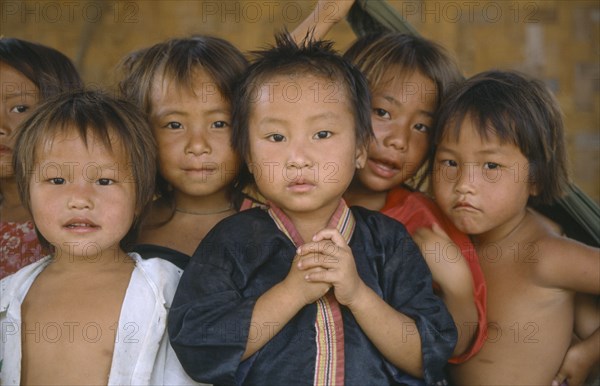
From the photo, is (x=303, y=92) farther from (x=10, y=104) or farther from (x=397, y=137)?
(x=10, y=104)

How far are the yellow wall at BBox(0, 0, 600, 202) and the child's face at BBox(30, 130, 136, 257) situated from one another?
2.82 m

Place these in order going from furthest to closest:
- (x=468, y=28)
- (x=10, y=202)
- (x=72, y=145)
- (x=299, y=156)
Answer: (x=468, y=28) → (x=10, y=202) → (x=72, y=145) → (x=299, y=156)

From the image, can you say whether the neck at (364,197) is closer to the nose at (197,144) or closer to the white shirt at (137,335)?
the nose at (197,144)

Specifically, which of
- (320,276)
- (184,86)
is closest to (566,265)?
(320,276)

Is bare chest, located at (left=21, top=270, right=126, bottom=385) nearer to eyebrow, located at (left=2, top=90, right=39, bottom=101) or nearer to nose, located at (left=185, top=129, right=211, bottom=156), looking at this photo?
nose, located at (left=185, top=129, right=211, bottom=156)

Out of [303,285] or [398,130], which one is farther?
[398,130]

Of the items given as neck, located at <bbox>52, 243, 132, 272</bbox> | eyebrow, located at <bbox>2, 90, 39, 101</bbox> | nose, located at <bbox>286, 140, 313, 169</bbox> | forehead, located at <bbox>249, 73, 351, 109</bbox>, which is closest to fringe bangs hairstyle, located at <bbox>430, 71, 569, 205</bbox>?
forehead, located at <bbox>249, 73, 351, 109</bbox>

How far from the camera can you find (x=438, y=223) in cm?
215

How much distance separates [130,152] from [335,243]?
611 millimetres

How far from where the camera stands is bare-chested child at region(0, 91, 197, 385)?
1.87 metres

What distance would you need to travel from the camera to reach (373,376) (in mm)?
1786

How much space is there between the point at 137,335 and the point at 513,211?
1046 millimetres

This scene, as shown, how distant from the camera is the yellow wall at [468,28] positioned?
4.66m

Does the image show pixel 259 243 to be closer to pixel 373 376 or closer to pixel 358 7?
pixel 373 376
